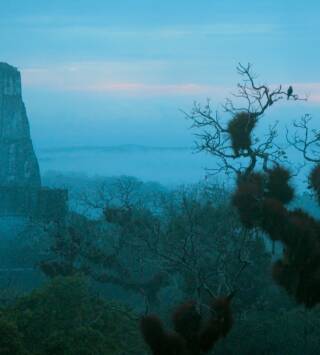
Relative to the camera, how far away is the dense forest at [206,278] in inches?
300

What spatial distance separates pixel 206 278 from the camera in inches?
657

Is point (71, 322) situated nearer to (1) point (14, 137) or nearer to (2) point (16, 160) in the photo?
(2) point (16, 160)

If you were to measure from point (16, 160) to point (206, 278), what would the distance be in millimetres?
40529

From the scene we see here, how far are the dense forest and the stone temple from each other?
35.3 ft

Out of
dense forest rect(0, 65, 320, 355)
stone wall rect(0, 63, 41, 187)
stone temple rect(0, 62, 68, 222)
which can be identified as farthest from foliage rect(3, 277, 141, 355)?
stone wall rect(0, 63, 41, 187)

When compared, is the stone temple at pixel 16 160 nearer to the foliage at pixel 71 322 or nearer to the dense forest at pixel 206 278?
the dense forest at pixel 206 278

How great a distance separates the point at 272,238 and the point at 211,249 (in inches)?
480

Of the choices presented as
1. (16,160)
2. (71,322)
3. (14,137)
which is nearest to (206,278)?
(71,322)

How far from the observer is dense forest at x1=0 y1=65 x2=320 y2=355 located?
7621 mm

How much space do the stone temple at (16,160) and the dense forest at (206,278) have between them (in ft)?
35.3

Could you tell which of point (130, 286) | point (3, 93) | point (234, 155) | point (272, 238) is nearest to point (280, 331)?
point (130, 286)

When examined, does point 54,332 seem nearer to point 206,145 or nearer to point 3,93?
point 206,145

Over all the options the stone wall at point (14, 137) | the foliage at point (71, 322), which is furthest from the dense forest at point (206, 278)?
the stone wall at point (14, 137)

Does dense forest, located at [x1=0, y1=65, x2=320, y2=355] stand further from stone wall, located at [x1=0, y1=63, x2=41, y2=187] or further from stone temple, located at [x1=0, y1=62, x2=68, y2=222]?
stone wall, located at [x1=0, y1=63, x2=41, y2=187]
